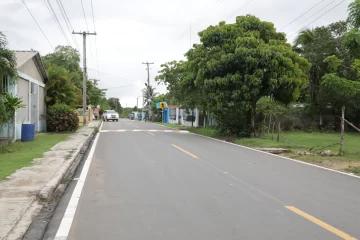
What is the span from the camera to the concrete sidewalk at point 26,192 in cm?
505

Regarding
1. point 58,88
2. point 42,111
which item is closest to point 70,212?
point 42,111

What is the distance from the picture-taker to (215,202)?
6.31 meters

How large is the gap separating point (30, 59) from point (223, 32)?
10750 millimetres

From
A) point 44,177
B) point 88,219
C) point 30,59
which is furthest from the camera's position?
point 30,59

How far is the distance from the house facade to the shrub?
0.47 m

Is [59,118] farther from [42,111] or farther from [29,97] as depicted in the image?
[29,97]

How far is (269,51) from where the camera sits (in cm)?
1858

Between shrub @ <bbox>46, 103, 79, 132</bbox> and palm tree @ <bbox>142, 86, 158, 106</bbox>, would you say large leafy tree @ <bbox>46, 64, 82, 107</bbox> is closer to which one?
shrub @ <bbox>46, 103, 79, 132</bbox>

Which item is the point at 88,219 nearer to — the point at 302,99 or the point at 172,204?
the point at 172,204

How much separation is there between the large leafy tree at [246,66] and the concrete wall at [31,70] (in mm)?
9080

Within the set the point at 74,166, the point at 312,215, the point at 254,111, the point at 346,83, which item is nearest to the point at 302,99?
the point at 254,111

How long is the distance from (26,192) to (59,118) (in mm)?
17658

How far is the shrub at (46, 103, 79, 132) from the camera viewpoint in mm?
23703

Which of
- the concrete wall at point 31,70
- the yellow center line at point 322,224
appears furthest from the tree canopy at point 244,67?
the yellow center line at point 322,224
